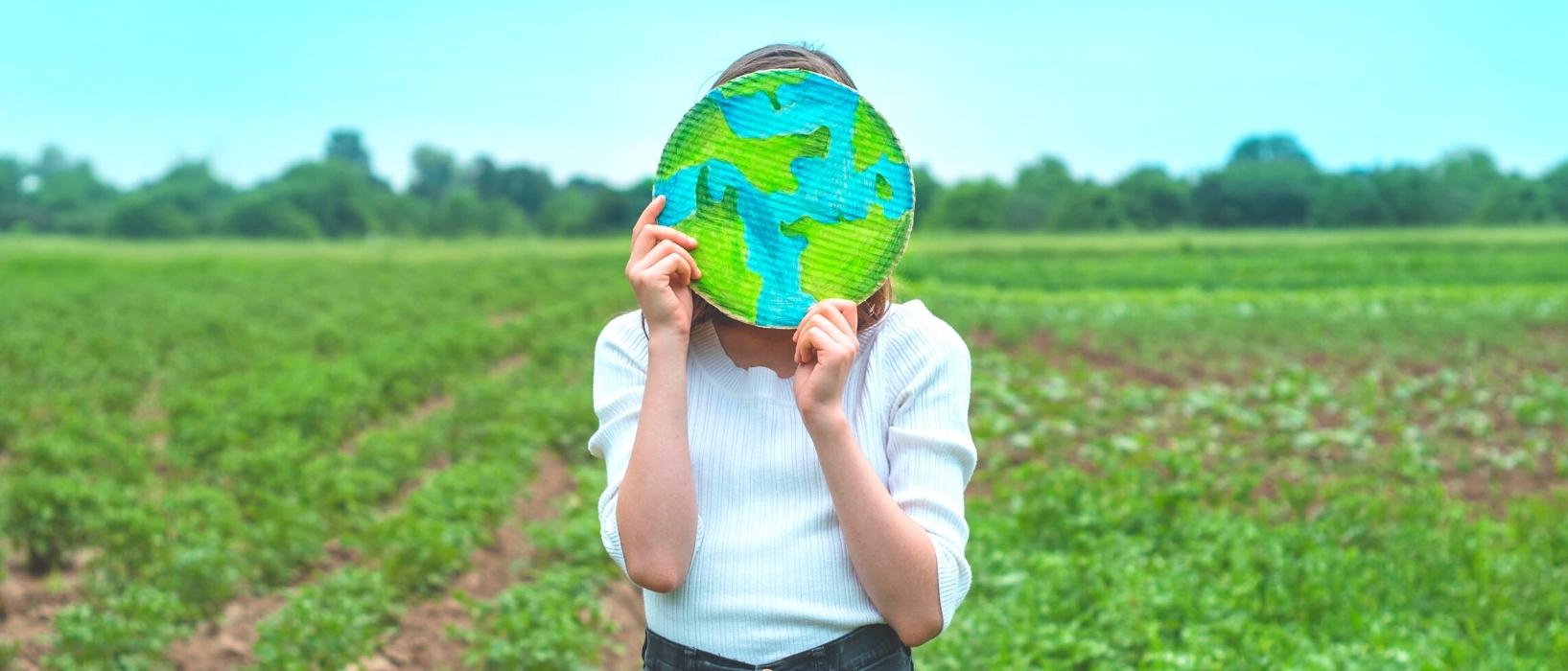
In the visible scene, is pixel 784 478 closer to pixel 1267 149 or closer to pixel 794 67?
pixel 794 67

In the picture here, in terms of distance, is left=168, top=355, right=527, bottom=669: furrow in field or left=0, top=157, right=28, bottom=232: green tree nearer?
left=168, top=355, right=527, bottom=669: furrow in field

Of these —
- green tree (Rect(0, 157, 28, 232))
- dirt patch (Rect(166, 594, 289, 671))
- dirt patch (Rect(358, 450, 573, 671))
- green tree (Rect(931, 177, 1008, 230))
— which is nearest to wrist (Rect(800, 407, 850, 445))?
dirt patch (Rect(358, 450, 573, 671))

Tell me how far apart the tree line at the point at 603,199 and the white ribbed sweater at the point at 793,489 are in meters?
41.3

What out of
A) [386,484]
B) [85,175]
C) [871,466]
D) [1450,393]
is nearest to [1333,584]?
[871,466]

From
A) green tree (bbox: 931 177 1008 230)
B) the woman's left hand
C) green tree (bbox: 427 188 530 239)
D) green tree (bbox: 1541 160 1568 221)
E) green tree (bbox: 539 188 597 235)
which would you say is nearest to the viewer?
the woman's left hand

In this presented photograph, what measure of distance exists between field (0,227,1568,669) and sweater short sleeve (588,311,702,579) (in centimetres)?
107

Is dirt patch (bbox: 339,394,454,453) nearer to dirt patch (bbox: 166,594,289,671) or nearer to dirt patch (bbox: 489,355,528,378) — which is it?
dirt patch (bbox: 489,355,528,378)

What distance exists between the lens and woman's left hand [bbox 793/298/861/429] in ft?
5.49

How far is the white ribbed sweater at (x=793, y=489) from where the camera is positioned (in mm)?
1799

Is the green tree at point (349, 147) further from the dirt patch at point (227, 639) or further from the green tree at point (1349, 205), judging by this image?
the dirt patch at point (227, 639)

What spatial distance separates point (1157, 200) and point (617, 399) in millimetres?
57336

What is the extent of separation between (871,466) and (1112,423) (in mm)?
8510

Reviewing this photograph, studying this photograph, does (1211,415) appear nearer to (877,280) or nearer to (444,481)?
(444,481)

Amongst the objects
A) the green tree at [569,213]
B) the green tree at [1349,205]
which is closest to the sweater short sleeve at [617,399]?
the green tree at [1349,205]
